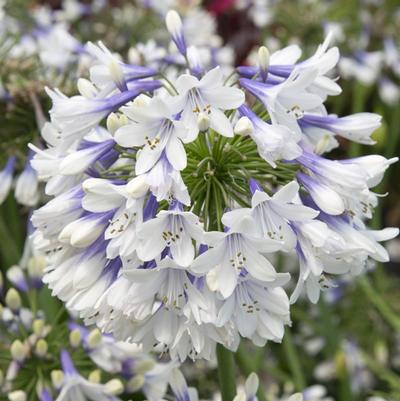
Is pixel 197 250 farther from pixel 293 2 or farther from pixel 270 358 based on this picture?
pixel 293 2

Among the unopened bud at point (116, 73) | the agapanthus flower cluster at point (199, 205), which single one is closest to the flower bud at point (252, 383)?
the agapanthus flower cluster at point (199, 205)

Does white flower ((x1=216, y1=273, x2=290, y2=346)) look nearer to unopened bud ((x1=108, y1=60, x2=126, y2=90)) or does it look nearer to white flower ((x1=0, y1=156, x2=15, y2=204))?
unopened bud ((x1=108, y1=60, x2=126, y2=90))

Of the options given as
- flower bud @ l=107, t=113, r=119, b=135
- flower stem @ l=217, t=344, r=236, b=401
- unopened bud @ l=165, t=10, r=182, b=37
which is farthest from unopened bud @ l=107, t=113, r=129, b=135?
flower stem @ l=217, t=344, r=236, b=401

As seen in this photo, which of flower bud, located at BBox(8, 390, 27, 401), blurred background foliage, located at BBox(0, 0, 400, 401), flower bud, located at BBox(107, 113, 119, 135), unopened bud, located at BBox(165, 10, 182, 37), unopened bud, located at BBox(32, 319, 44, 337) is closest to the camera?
flower bud, located at BBox(107, 113, 119, 135)

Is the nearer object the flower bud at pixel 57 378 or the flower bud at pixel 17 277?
the flower bud at pixel 57 378

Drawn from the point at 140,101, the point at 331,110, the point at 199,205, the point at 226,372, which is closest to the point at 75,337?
the point at 226,372

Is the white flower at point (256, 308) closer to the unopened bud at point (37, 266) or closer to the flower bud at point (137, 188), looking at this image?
the flower bud at point (137, 188)

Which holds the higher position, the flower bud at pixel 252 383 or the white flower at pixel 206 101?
the white flower at pixel 206 101
